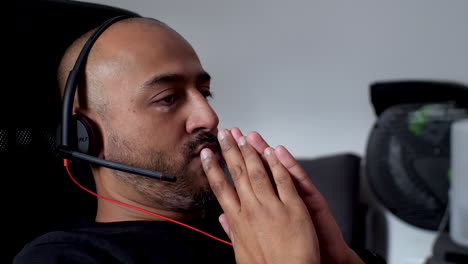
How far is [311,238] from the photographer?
0.58 meters

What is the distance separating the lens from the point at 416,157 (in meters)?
1.11

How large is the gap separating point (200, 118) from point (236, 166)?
0.57ft

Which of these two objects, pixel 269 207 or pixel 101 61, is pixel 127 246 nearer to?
pixel 269 207

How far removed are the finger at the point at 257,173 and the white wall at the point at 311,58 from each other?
4.31 ft

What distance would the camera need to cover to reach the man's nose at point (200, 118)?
2.57 feet

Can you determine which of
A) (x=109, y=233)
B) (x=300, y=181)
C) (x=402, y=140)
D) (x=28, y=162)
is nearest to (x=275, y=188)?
(x=300, y=181)

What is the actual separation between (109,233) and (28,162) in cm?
24

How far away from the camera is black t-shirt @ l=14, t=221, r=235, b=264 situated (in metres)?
0.63

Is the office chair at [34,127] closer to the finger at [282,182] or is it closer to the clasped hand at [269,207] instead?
the clasped hand at [269,207]

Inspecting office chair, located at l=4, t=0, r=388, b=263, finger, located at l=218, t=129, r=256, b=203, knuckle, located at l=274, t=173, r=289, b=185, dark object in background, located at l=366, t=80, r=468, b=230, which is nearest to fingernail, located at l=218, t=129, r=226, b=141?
finger, located at l=218, t=129, r=256, b=203

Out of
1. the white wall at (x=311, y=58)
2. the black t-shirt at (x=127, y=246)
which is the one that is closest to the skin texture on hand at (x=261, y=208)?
the black t-shirt at (x=127, y=246)

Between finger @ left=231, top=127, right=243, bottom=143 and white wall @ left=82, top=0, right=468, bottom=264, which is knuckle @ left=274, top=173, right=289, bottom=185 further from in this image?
white wall @ left=82, top=0, right=468, bottom=264

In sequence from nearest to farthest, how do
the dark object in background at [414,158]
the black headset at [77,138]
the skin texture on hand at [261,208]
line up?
the skin texture on hand at [261,208] → the black headset at [77,138] → the dark object in background at [414,158]

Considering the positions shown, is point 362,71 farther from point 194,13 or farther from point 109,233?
point 109,233
